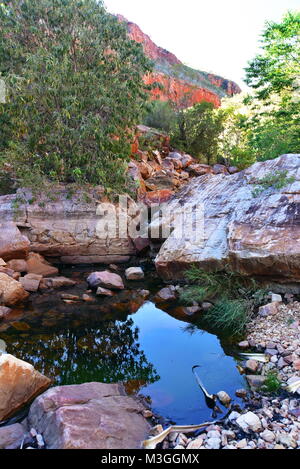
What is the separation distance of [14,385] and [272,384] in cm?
250

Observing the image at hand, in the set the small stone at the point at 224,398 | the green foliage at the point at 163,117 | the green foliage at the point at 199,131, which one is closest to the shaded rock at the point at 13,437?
the small stone at the point at 224,398

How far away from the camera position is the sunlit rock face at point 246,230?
5406mm

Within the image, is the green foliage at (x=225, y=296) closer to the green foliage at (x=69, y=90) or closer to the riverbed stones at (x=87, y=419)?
the riverbed stones at (x=87, y=419)

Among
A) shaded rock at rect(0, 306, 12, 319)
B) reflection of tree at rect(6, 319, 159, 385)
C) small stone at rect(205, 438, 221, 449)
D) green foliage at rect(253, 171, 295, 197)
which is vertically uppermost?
green foliage at rect(253, 171, 295, 197)

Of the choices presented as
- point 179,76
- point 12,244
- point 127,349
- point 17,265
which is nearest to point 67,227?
point 12,244

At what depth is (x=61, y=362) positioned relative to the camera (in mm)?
4309

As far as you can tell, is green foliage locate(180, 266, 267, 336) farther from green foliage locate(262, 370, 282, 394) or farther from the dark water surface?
green foliage locate(262, 370, 282, 394)

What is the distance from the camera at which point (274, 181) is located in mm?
6770

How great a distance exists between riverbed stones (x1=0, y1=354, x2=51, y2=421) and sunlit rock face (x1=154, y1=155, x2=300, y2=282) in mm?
3599

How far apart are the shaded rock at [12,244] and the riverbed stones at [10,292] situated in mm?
1188

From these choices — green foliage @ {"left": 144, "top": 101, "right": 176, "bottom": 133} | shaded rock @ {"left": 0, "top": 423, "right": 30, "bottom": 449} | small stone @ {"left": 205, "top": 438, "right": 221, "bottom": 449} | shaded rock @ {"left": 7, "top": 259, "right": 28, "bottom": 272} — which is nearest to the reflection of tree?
shaded rock @ {"left": 0, "top": 423, "right": 30, "bottom": 449}

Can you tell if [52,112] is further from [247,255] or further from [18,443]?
[18,443]

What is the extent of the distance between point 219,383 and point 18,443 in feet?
6.87

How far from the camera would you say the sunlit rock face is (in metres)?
5.41
